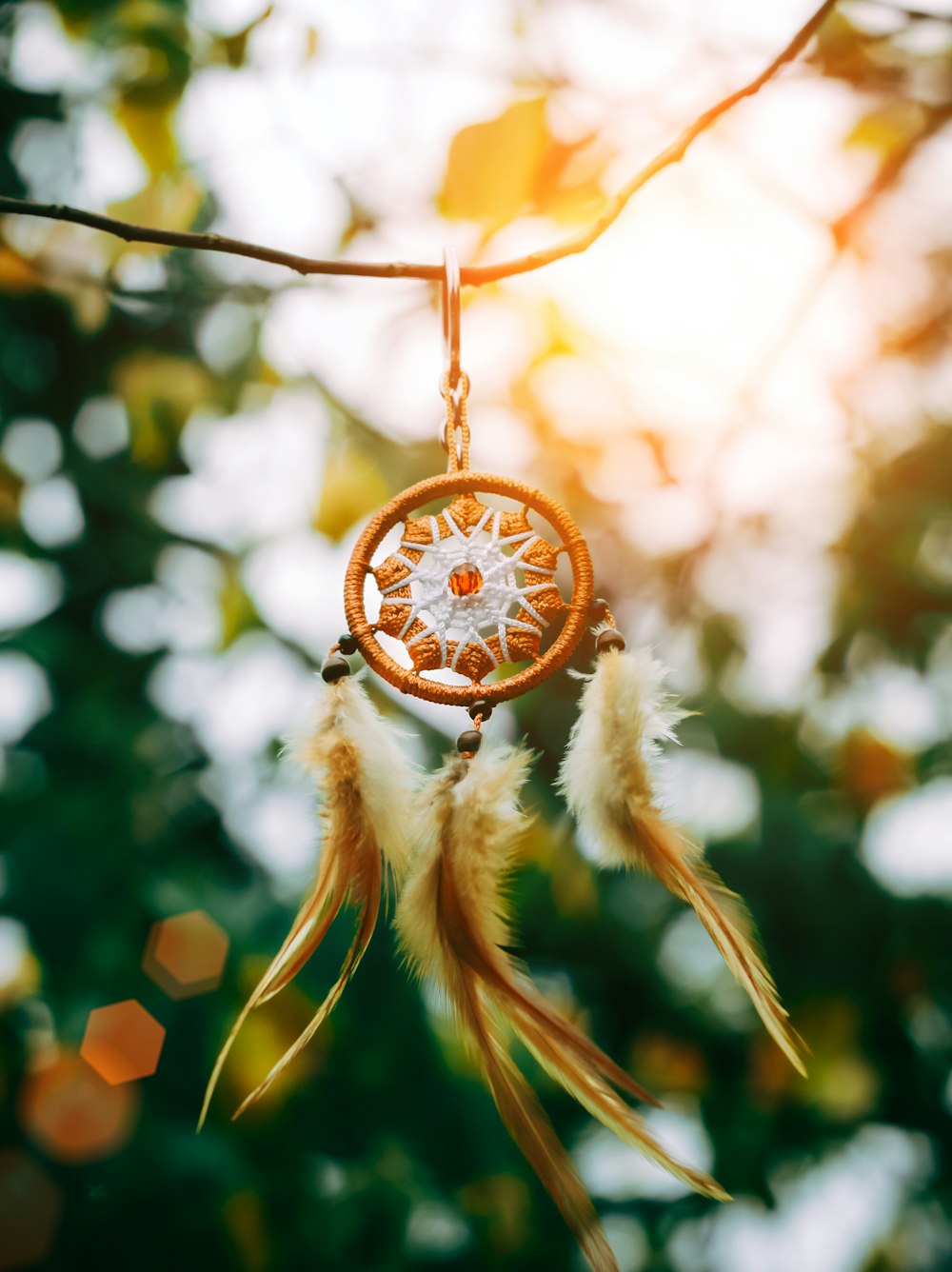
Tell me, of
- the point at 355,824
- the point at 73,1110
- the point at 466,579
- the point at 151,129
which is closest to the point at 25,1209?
the point at 73,1110

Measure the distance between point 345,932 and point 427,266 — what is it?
4.92ft

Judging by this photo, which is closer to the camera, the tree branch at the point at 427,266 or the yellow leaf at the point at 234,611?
the tree branch at the point at 427,266

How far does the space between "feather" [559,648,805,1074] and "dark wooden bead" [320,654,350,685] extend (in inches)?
10.3

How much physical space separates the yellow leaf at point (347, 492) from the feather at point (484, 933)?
4.22 feet

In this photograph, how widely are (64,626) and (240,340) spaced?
0.86 meters

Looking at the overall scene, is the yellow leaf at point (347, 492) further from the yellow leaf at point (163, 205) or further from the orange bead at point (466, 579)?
the orange bead at point (466, 579)

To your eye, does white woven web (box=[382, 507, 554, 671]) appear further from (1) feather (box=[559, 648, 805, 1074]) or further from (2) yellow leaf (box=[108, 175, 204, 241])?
(2) yellow leaf (box=[108, 175, 204, 241])

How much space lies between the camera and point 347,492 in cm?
221

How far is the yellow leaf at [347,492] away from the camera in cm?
218

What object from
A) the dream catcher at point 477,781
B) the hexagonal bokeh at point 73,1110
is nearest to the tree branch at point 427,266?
the dream catcher at point 477,781

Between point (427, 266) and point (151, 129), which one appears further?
point (151, 129)

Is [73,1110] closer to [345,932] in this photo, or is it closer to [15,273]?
[345,932]

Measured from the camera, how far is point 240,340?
2.43 metres

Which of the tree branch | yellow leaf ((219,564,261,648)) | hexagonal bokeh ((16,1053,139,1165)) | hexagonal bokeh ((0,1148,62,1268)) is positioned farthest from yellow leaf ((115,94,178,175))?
hexagonal bokeh ((0,1148,62,1268))
